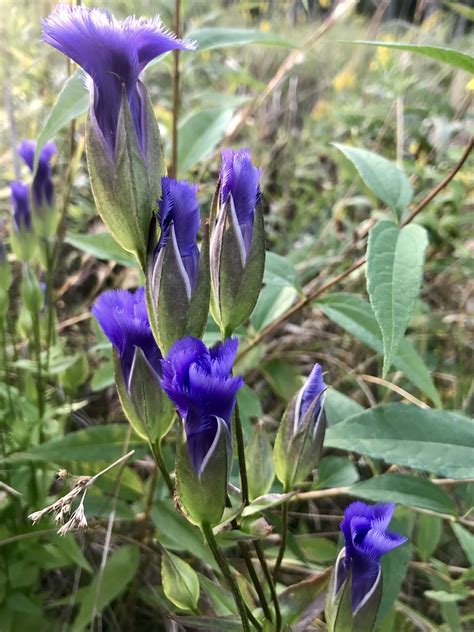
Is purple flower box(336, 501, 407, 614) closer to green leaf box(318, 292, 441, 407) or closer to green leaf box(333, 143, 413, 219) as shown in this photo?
green leaf box(318, 292, 441, 407)

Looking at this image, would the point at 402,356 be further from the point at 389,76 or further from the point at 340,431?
the point at 389,76

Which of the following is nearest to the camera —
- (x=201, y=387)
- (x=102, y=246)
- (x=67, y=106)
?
(x=201, y=387)

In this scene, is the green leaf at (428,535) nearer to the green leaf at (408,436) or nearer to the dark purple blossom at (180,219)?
the green leaf at (408,436)

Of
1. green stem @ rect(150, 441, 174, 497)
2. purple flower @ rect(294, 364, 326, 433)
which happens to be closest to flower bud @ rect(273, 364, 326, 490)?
purple flower @ rect(294, 364, 326, 433)

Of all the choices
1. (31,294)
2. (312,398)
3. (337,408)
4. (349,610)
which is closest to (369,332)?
(337,408)

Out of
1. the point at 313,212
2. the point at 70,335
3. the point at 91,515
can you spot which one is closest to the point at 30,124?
the point at 70,335

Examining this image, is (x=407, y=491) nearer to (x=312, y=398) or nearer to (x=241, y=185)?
(x=312, y=398)
